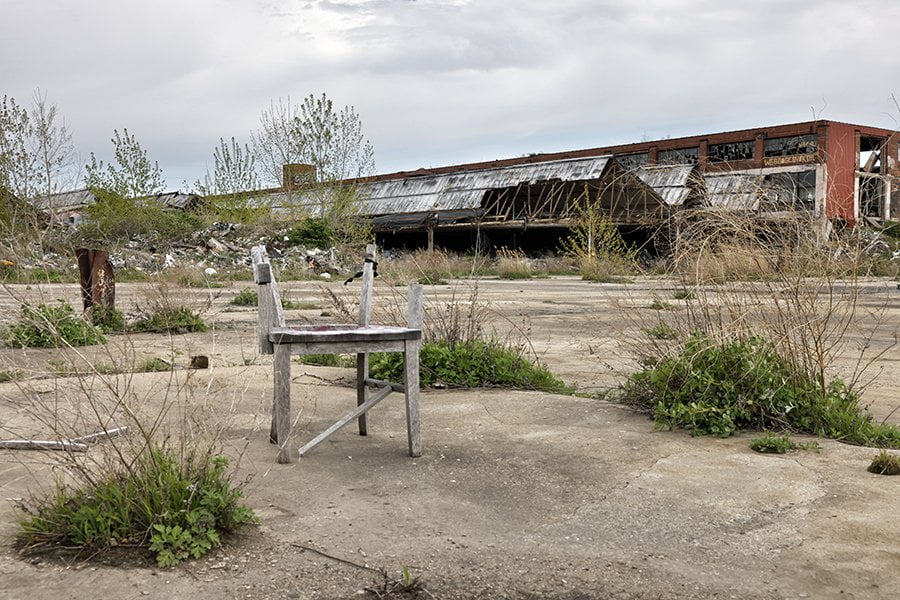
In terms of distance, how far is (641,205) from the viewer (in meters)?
32.2

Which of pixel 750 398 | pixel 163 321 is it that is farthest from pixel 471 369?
pixel 163 321

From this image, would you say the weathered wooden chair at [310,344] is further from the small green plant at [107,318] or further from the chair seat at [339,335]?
the small green plant at [107,318]

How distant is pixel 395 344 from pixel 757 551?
183cm

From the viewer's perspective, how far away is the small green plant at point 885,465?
3.73 metres

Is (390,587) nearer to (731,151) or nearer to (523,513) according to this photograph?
(523,513)

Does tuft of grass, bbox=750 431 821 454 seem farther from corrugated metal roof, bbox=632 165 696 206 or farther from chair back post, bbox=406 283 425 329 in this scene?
corrugated metal roof, bbox=632 165 696 206

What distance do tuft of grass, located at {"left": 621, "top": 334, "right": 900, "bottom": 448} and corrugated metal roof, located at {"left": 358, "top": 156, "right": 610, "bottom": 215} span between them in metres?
28.9

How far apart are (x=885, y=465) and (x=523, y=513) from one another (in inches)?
68.2

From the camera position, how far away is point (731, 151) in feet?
121

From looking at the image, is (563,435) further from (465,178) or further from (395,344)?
(465,178)

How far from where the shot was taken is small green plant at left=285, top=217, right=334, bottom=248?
3178cm

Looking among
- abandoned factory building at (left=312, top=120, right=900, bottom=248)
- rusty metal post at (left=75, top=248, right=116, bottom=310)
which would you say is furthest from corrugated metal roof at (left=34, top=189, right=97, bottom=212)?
abandoned factory building at (left=312, top=120, right=900, bottom=248)

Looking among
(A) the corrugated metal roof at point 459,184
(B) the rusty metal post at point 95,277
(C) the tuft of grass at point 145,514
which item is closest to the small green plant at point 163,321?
(B) the rusty metal post at point 95,277

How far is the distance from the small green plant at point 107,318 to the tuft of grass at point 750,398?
652cm
